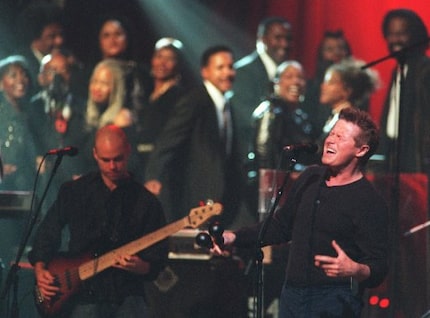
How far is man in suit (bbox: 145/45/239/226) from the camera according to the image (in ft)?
32.6

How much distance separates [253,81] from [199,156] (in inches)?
40.2

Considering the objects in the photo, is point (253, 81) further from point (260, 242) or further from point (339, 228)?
point (339, 228)

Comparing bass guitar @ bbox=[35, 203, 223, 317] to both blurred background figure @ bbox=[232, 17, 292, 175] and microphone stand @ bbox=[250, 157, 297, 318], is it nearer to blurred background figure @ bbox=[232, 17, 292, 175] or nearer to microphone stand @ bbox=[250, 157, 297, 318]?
microphone stand @ bbox=[250, 157, 297, 318]

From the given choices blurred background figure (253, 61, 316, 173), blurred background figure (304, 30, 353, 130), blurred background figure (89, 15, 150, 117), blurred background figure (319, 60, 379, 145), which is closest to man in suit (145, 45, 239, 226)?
blurred background figure (253, 61, 316, 173)

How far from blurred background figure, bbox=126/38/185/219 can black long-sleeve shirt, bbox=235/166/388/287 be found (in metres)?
4.72

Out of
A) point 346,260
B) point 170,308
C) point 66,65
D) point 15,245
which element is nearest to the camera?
point 346,260

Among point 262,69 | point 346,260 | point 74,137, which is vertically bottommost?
point 346,260

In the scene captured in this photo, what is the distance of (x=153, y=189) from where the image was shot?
32.7 ft

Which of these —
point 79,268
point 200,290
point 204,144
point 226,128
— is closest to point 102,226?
point 79,268

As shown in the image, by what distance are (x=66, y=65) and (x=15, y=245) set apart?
2.18 metres

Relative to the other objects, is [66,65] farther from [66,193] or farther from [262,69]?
[66,193]

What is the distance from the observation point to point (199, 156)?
10031mm

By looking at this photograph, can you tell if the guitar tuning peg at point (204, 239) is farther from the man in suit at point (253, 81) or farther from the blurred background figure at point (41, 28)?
the blurred background figure at point (41, 28)

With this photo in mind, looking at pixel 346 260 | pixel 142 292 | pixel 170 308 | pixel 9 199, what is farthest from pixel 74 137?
pixel 346 260
